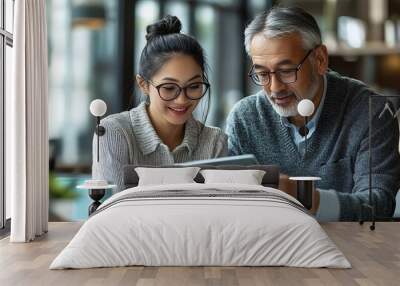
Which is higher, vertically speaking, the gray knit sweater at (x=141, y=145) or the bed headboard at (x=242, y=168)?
the gray knit sweater at (x=141, y=145)

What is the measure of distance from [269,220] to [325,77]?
112 inches

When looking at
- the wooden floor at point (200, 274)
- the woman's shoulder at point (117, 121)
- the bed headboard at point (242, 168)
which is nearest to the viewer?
the wooden floor at point (200, 274)

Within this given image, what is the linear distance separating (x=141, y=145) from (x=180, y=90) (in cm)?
70

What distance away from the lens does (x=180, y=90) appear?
684 centimetres

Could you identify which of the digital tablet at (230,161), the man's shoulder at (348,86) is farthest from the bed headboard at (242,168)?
the man's shoulder at (348,86)

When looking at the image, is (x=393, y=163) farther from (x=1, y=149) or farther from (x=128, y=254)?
(x=1, y=149)

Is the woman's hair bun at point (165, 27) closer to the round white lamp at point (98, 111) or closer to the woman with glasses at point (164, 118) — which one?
the woman with glasses at point (164, 118)

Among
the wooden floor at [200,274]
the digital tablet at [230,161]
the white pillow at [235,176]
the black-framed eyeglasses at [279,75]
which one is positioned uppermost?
the black-framed eyeglasses at [279,75]

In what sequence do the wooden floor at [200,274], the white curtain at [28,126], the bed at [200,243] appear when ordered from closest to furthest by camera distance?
the wooden floor at [200,274] < the bed at [200,243] < the white curtain at [28,126]

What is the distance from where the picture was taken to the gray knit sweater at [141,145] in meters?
6.78

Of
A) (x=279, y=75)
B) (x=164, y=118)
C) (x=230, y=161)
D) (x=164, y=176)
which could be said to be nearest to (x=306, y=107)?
(x=279, y=75)

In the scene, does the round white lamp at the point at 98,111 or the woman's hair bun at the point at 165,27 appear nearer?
the round white lamp at the point at 98,111

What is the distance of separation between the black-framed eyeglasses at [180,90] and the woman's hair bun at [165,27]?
55cm

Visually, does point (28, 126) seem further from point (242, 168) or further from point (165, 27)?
point (242, 168)
